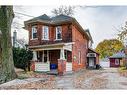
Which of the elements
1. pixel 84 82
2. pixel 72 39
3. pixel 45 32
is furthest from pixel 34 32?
pixel 84 82

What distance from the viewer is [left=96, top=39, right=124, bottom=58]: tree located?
823 centimetres

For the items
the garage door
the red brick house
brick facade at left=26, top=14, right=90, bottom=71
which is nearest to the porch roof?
the red brick house

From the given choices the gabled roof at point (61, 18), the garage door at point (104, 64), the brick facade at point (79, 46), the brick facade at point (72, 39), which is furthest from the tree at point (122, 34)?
the gabled roof at point (61, 18)

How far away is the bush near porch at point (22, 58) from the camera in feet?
31.0

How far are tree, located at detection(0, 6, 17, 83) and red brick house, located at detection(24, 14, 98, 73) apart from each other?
1.74 ft

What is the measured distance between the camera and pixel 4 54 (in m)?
8.77

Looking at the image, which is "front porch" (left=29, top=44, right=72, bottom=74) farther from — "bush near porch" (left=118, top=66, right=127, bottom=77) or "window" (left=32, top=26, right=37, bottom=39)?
"bush near porch" (left=118, top=66, right=127, bottom=77)

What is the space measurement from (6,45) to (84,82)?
224 cm

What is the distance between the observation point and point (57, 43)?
10492mm

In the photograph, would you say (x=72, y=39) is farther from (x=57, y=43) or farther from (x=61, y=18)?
(x=61, y=18)

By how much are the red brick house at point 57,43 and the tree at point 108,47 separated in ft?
2.47
